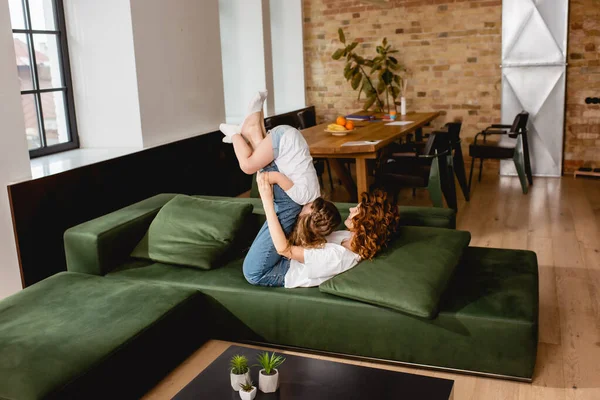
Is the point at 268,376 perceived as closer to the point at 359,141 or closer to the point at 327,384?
the point at 327,384

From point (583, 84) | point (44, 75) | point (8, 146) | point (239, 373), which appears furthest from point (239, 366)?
point (583, 84)

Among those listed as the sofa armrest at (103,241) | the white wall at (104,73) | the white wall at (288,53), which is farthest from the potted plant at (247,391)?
the white wall at (288,53)

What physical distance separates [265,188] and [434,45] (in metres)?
5.60

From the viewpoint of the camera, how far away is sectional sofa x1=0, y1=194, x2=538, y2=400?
114 inches

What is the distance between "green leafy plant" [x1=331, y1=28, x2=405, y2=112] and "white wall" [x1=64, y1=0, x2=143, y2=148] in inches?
150

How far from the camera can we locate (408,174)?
6160 mm

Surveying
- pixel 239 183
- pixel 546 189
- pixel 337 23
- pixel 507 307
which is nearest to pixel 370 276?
pixel 507 307

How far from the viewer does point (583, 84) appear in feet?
25.7

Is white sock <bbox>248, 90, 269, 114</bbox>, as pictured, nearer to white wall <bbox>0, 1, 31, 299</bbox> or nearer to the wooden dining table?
white wall <bbox>0, 1, 31, 299</bbox>

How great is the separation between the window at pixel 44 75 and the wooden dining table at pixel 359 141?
2.13 m

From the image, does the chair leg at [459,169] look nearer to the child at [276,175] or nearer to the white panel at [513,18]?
the white panel at [513,18]

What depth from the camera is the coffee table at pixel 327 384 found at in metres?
2.51

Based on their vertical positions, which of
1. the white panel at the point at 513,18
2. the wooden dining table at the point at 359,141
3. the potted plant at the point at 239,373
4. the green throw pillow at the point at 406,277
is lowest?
the potted plant at the point at 239,373

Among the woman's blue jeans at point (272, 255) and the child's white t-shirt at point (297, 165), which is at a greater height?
the child's white t-shirt at point (297, 165)
